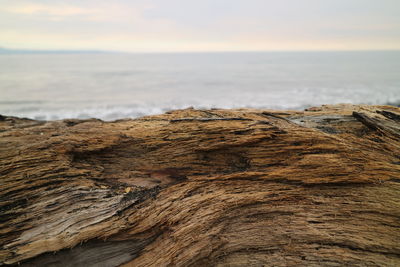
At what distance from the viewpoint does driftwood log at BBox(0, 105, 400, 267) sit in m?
4.41

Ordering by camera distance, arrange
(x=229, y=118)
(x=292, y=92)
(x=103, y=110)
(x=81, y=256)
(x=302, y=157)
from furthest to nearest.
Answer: (x=292, y=92)
(x=103, y=110)
(x=229, y=118)
(x=302, y=157)
(x=81, y=256)

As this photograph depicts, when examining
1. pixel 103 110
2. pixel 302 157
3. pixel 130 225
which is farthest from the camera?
pixel 103 110

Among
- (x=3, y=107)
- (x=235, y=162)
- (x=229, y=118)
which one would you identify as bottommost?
(x=3, y=107)

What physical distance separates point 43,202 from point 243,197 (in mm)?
4189

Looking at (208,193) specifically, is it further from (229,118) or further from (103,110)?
(103,110)

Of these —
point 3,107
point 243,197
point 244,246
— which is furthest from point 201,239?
point 3,107

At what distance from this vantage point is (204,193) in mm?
5262

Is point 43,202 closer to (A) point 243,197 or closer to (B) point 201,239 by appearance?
(B) point 201,239

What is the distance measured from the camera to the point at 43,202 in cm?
480

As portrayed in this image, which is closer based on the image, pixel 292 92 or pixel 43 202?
pixel 43 202

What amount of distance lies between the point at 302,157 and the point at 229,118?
2.17 meters

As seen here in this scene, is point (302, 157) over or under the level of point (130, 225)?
over

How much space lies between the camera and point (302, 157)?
5.63 meters

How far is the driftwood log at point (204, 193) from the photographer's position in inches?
174
